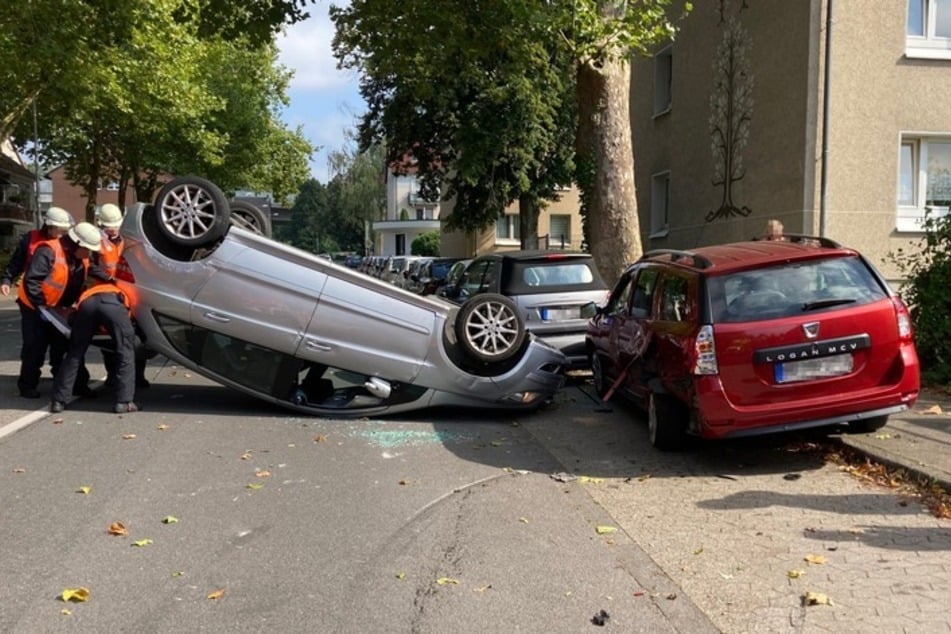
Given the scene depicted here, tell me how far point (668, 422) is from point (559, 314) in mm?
3921

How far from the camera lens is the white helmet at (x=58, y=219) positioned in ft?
28.6

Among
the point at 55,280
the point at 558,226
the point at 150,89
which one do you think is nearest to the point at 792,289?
the point at 55,280

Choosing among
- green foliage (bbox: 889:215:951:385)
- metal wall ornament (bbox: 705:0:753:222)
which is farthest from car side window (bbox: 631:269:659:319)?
metal wall ornament (bbox: 705:0:753:222)

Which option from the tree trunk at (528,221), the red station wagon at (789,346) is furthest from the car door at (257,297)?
the tree trunk at (528,221)

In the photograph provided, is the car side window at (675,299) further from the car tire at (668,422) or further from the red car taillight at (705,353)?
the car tire at (668,422)

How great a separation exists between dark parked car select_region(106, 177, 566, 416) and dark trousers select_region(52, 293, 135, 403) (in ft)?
0.52

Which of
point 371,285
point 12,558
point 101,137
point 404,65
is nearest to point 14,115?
point 101,137

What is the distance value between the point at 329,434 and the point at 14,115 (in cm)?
2621

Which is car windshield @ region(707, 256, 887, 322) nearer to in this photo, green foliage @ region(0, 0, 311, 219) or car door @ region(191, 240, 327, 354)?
car door @ region(191, 240, 327, 354)

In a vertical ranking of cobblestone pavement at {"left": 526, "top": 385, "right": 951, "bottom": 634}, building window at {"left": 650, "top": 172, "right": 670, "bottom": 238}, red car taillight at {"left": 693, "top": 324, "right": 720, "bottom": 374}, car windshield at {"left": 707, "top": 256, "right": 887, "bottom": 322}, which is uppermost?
building window at {"left": 650, "top": 172, "right": 670, "bottom": 238}

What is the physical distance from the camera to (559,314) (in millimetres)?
10547

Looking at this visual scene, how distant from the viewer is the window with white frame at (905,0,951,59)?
14.4m

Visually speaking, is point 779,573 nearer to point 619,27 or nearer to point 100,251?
point 100,251

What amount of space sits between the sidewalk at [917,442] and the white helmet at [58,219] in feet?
25.1
